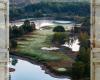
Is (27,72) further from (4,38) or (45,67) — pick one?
(4,38)

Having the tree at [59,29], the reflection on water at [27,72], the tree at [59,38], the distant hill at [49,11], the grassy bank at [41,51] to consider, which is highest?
the distant hill at [49,11]

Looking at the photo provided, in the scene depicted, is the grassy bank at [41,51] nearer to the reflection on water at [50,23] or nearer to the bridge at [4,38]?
the reflection on water at [50,23]

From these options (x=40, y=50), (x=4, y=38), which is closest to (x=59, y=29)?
(x=40, y=50)

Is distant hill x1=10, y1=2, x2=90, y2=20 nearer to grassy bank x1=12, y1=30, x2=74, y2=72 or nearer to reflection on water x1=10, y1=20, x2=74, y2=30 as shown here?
reflection on water x1=10, y1=20, x2=74, y2=30

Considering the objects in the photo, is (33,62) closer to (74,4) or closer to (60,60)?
(60,60)

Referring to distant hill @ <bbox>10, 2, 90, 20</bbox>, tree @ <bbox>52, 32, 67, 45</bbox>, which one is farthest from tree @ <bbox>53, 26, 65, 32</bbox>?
distant hill @ <bbox>10, 2, 90, 20</bbox>

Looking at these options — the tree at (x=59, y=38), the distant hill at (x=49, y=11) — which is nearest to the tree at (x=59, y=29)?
the tree at (x=59, y=38)

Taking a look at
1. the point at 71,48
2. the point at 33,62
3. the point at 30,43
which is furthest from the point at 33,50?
the point at 71,48

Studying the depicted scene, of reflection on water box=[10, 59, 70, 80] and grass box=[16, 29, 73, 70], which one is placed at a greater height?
grass box=[16, 29, 73, 70]
